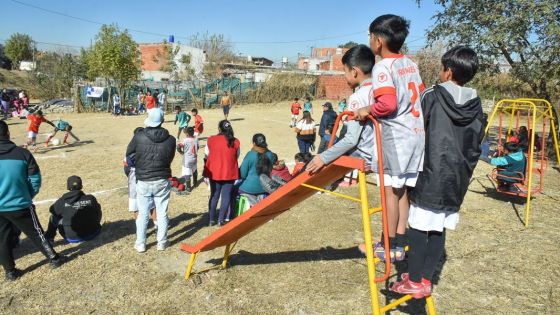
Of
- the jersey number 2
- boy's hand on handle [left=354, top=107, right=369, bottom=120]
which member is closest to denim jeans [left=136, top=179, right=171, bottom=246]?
boy's hand on handle [left=354, top=107, right=369, bottom=120]

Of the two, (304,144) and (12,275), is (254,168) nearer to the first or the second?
(12,275)

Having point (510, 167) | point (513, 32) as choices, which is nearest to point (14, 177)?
point (510, 167)

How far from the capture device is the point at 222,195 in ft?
22.0

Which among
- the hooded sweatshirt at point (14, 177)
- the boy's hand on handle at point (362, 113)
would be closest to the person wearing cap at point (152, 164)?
the hooded sweatshirt at point (14, 177)

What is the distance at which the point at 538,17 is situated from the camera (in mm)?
10891

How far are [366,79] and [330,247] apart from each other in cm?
319

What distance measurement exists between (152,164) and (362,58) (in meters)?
3.15

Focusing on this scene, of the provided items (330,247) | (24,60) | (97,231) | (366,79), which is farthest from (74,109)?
(24,60)

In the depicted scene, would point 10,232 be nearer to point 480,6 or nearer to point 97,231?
point 97,231

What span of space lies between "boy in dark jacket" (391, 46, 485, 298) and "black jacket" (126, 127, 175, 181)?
3418 millimetres

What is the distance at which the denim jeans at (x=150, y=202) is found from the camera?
5422mm

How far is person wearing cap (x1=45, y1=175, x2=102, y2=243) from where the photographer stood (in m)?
5.85

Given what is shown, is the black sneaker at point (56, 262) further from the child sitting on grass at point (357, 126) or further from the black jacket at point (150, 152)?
the child sitting on grass at point (357, 126)

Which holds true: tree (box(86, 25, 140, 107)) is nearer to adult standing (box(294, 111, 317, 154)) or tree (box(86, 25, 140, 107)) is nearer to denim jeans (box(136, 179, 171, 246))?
adult standing (box(294, 111, 317, 154))
